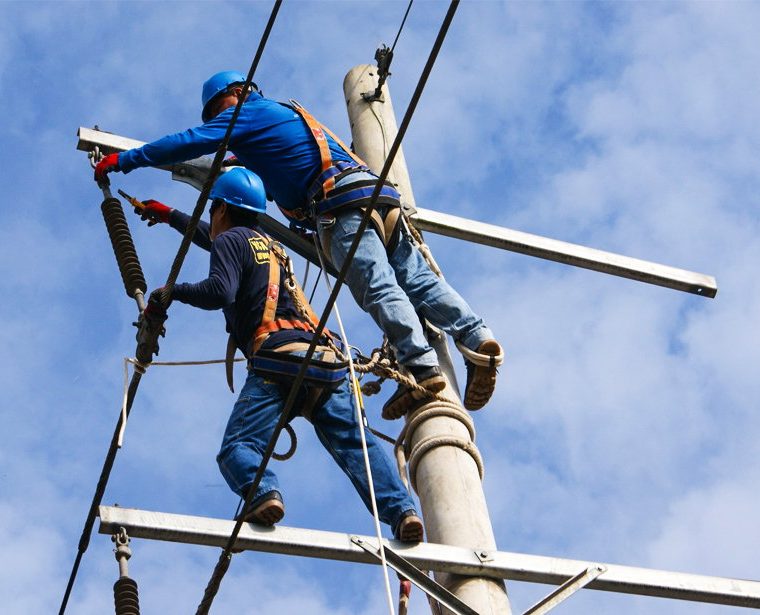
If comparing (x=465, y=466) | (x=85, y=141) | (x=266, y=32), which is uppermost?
(x=85, y=141)

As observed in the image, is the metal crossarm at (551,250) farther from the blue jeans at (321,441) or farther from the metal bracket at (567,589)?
the metal bracket at (567,589)

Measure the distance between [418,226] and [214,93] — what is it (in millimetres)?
1242

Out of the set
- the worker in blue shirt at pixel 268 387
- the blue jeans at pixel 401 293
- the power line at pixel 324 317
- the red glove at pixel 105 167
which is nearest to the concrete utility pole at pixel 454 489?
the worker in blue shirt at pixel 268 387

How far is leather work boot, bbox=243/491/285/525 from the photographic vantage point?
623 cm

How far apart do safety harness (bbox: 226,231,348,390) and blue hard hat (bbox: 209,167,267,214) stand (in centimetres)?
34

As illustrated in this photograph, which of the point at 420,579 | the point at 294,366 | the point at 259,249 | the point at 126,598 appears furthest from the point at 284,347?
the point at 126,598

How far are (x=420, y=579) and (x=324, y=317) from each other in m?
1.13

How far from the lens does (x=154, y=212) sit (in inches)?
332

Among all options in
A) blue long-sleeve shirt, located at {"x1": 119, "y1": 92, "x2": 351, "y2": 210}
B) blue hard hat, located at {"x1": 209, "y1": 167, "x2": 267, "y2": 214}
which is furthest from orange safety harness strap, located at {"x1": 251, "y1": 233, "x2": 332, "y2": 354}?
blue long-sleeve shirt, located at {"x1": 119, "y1": 92, "x2": 351, "y2": 210}

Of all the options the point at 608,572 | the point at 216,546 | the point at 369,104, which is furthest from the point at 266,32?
the point at 369,104

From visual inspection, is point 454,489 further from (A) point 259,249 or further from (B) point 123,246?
(B) point 123,246

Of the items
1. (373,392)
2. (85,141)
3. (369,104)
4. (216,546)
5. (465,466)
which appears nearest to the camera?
(216,546)

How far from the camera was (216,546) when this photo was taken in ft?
20.2

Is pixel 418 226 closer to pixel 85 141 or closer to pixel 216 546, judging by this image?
pixel 85 141
